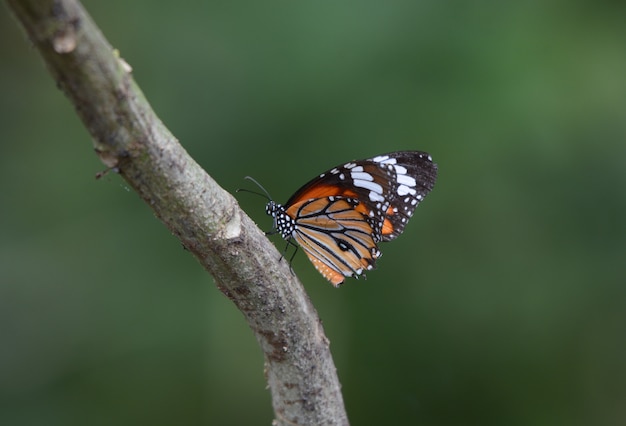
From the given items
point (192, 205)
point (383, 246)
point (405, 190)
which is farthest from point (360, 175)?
point (192, 205)

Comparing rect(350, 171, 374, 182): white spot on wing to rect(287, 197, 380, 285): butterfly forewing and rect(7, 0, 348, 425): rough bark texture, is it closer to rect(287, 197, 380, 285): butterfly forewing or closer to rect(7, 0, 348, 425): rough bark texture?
rect(287, 197, 380, 285): butterfly forewing

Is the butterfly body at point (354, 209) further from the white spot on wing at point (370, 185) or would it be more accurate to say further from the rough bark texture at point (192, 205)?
the rough bark texture at point (192, 205)

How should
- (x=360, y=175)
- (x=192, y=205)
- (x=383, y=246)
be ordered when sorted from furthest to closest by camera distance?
(x=383, y=246), (x=360, y=175), (x=192, y=205)

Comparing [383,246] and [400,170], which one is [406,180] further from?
[383,246]

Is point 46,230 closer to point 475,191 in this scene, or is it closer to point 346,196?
point 346,196

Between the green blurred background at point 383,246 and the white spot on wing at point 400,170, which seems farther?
the green blurred background at point 383,246

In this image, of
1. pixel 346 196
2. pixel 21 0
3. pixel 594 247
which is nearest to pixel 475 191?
Result: pixel 594 247

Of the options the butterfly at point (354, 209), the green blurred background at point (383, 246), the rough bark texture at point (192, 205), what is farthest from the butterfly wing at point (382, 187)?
the rough bark texture at point (192, 205)
